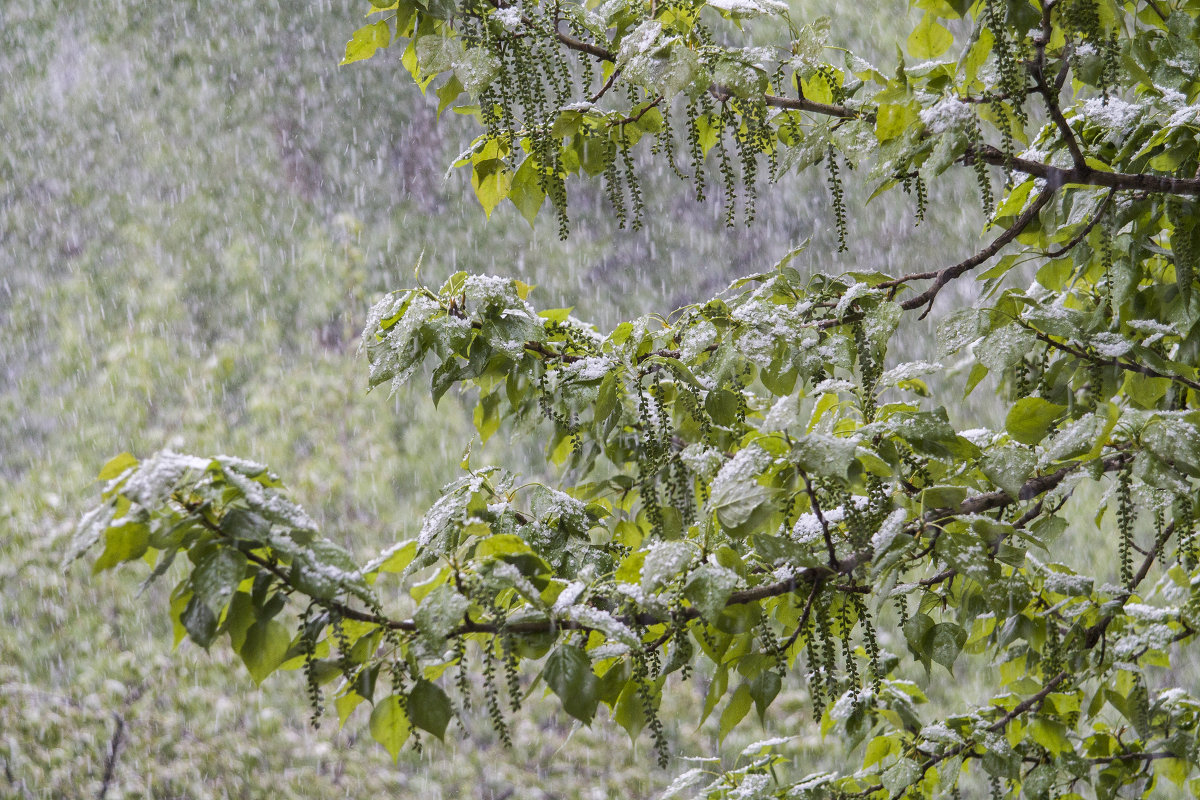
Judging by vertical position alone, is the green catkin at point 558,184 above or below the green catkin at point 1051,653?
above

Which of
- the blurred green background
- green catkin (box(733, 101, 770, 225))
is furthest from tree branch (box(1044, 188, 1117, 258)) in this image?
the blurred green background

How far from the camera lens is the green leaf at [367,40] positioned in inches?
50.0

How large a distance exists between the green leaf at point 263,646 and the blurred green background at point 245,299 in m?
3.48

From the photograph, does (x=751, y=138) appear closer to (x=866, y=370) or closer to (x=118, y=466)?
(x=866, y=370)

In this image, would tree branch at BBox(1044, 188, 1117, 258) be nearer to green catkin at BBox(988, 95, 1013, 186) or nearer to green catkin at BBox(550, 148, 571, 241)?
green catkin at BBox(988, 95, 1013, 186)

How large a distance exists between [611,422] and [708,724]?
3530 mm

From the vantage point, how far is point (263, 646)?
0.82 m

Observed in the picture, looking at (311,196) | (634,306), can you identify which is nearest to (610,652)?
(634,306)

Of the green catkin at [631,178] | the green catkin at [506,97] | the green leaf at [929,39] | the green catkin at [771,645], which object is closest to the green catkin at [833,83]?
the green leaf at [929,39]

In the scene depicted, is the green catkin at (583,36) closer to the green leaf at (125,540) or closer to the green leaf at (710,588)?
the green leaf at (710,588)

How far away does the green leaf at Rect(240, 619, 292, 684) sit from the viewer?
815 millimetres

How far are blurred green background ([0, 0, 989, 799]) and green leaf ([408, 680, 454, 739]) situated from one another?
11.4 ft

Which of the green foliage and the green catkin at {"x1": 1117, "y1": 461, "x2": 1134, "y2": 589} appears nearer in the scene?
the green foliage

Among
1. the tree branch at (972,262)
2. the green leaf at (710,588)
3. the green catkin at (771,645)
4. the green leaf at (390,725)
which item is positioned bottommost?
the green catkin at (771,645)
